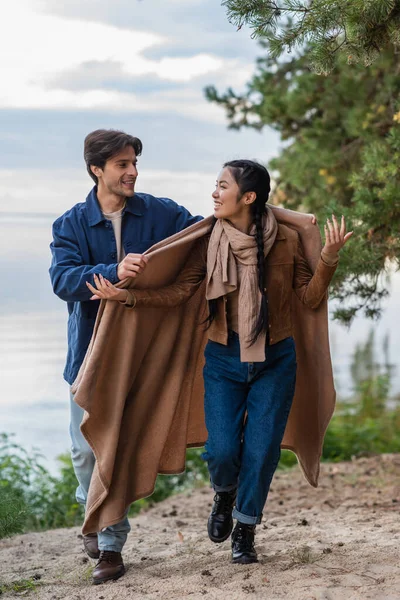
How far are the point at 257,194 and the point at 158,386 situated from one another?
105cm

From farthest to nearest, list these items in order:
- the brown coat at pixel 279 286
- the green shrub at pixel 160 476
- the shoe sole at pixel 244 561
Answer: the green shrub at pixel 160 476, the shoe sole at pixel 244 561, the brown coat at pixel 279 286

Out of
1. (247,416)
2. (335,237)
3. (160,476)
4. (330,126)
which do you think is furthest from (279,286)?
(160,476)

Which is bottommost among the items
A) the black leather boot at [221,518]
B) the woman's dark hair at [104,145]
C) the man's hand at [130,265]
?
the black leather boot at [221,518]

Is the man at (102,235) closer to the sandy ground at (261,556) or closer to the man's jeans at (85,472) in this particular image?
the man's jeans at (85,472)

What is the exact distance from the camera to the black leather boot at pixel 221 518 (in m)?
4.05

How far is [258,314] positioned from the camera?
3.83 m

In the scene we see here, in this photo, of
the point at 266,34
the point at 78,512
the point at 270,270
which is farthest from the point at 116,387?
the point at 78,512

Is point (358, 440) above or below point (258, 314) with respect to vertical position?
below

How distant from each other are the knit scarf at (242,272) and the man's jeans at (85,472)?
3.04 feet

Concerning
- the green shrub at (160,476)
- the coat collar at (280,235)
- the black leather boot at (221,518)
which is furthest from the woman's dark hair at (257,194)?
the green shrub at (160,476)

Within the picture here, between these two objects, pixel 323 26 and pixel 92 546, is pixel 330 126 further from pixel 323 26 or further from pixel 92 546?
pixel 92 546

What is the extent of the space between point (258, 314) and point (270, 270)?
23 centimetres

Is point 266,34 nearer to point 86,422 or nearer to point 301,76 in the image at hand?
point 86,422

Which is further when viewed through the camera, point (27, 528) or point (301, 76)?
point (301, 76)
